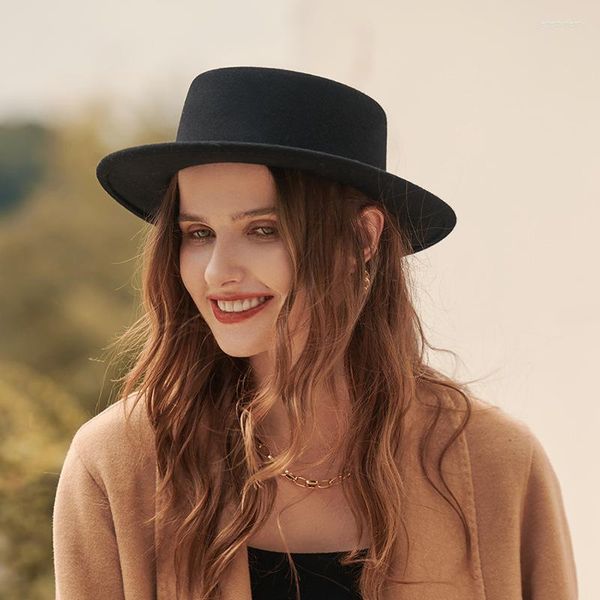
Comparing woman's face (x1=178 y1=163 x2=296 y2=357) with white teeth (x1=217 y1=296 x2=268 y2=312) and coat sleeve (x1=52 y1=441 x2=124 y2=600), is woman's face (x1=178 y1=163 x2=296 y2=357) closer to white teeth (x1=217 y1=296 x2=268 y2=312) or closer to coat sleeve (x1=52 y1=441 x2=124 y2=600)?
white teeth (x1=217 y1=296 x2=268 y2=312)

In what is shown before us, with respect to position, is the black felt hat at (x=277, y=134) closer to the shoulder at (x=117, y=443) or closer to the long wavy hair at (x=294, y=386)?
the long wavy hair at (x=294, y=386)

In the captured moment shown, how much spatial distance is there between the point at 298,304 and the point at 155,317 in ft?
1.05

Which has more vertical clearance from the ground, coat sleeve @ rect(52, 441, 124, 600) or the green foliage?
the green foliage

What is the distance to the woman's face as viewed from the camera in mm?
1790

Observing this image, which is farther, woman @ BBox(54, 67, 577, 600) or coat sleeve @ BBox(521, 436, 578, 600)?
coat sleeve @ BBox(521, 436, 578, 600)

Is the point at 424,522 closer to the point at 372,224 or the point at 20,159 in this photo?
the point at 372,224

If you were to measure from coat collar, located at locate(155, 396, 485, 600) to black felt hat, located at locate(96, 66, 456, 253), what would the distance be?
0.50 m

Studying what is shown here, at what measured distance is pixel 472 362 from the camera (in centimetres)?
281

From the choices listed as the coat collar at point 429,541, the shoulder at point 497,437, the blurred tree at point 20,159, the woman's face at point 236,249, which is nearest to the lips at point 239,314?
the woman's face at point 236,249

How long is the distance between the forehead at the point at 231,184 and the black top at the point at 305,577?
2.21 ft

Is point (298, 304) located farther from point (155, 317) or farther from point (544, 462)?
point (544, 462)

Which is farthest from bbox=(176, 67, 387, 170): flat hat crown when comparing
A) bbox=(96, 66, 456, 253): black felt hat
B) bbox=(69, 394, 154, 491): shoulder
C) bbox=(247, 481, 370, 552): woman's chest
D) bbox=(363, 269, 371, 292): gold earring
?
bbox=(247, 481, 370, 552): woman's chest

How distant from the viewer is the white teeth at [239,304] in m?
1.83

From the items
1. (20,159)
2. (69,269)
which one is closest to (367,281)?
(69,269)
